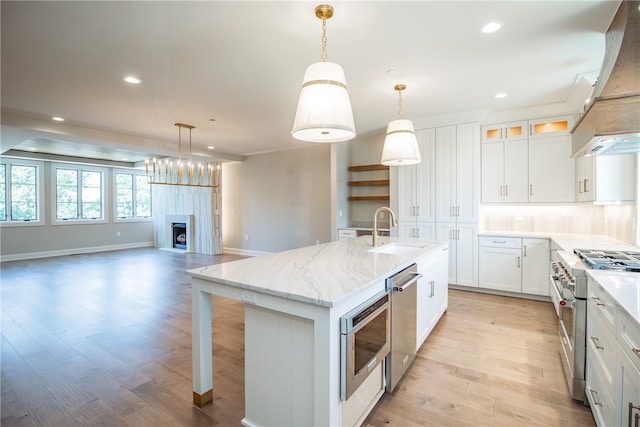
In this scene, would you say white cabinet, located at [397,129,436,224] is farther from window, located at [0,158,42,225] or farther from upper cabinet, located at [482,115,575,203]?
window, located at [0,158,42,225]

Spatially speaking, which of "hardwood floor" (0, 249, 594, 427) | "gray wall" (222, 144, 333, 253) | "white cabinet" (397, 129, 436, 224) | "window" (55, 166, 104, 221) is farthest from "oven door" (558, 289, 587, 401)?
"window" (55, 166, 104, 221)

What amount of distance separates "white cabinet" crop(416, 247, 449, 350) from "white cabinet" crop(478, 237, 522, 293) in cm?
134

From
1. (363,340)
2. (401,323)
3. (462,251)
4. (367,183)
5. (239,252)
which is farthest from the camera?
(239,252)

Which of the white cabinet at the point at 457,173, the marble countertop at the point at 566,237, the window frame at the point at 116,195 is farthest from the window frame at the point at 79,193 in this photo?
the marble countertop at the point at 566,237

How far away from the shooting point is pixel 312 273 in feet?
6.01

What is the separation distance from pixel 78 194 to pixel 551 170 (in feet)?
36.2

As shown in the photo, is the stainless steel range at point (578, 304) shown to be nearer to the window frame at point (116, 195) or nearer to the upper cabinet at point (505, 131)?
the upper cabinet at point (505, 131)

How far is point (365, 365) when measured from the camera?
1650mm

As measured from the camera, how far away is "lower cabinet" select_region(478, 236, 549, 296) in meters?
4.00

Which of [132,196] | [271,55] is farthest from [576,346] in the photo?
[132,196]

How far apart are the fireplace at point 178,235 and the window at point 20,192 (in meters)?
3.17

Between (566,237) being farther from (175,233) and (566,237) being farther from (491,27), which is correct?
(175,233)

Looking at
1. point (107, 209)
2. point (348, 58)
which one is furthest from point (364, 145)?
point (107, 209)

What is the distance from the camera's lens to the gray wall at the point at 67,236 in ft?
24.3
